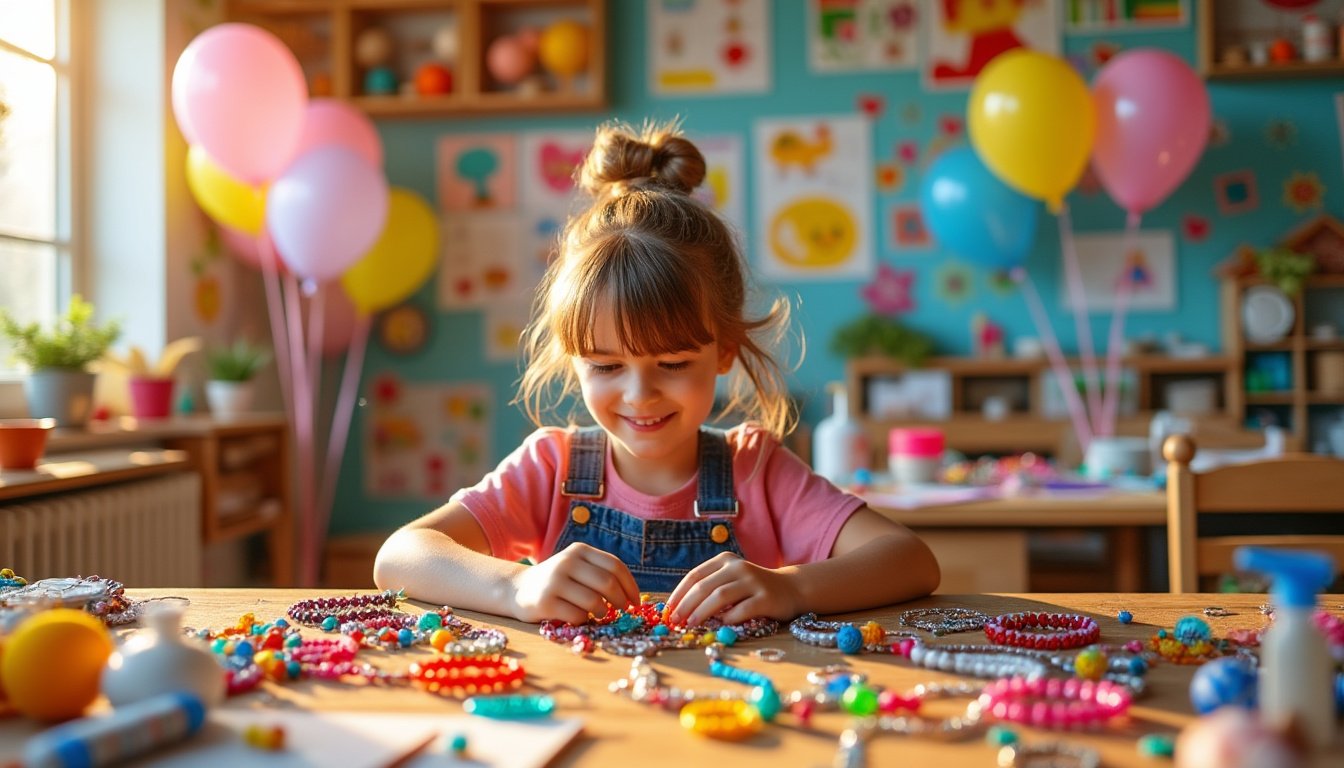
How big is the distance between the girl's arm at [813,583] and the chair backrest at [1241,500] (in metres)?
0.55

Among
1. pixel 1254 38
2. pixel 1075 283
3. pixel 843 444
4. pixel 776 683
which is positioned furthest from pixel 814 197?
pixel 776 683

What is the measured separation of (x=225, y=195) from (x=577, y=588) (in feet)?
8.66

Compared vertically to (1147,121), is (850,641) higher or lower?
lower

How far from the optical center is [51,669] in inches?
24.9

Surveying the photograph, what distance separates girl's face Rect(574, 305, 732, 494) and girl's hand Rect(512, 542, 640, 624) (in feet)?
0.84

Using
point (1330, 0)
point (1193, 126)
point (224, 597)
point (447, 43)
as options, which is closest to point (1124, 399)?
point (1193, 126)

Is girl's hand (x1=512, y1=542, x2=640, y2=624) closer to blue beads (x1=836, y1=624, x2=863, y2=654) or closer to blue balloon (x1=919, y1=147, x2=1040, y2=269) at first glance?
blue beads (x1=836, y1=624, x2=863, y2=654)

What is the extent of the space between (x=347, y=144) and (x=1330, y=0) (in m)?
3.13

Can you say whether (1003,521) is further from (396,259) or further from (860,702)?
(396,259)

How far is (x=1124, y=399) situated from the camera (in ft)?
12.1

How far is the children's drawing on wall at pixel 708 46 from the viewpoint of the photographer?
392 centimetres

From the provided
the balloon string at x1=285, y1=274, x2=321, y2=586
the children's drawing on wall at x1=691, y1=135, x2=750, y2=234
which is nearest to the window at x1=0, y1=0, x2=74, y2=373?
the balloon string at x1=285, y1=274, x2=321, y2=586

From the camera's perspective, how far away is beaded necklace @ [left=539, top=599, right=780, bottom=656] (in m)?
0.84

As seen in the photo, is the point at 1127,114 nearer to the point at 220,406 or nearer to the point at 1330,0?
the point at 1330,0
